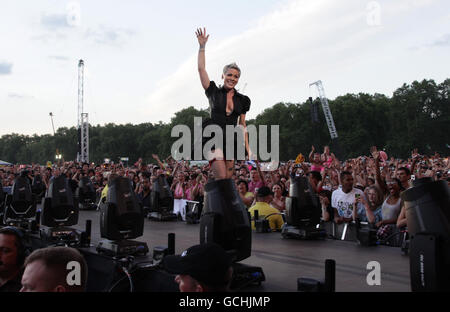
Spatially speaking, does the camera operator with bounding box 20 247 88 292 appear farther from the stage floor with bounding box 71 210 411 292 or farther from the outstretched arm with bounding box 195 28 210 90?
the outstretched arm with bounding box 195 28 210 90

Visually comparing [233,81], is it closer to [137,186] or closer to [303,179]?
[303,179]

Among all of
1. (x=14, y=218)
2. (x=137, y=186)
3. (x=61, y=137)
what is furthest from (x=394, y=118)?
(x=61, y=137)

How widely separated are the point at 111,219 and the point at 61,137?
12797 cm

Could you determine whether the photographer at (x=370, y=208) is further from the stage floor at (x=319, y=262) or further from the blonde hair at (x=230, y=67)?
the blonde hair at (x=230, y=67)

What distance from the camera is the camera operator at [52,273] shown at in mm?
2545

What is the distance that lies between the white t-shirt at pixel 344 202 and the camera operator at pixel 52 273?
5.76 meters

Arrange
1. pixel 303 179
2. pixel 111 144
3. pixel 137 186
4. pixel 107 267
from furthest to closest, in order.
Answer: pixel 111 144, pixel 137 186, pixel 303 179, pixel 107 267

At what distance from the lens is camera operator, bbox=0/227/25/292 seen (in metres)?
4.15

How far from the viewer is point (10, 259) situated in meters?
4.18

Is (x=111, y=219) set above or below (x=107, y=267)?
above

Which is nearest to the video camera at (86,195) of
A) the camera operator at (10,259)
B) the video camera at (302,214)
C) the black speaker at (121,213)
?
the black speaker at (121,213)

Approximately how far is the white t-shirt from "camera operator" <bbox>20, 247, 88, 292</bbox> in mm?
5764

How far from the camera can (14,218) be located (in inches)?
387
